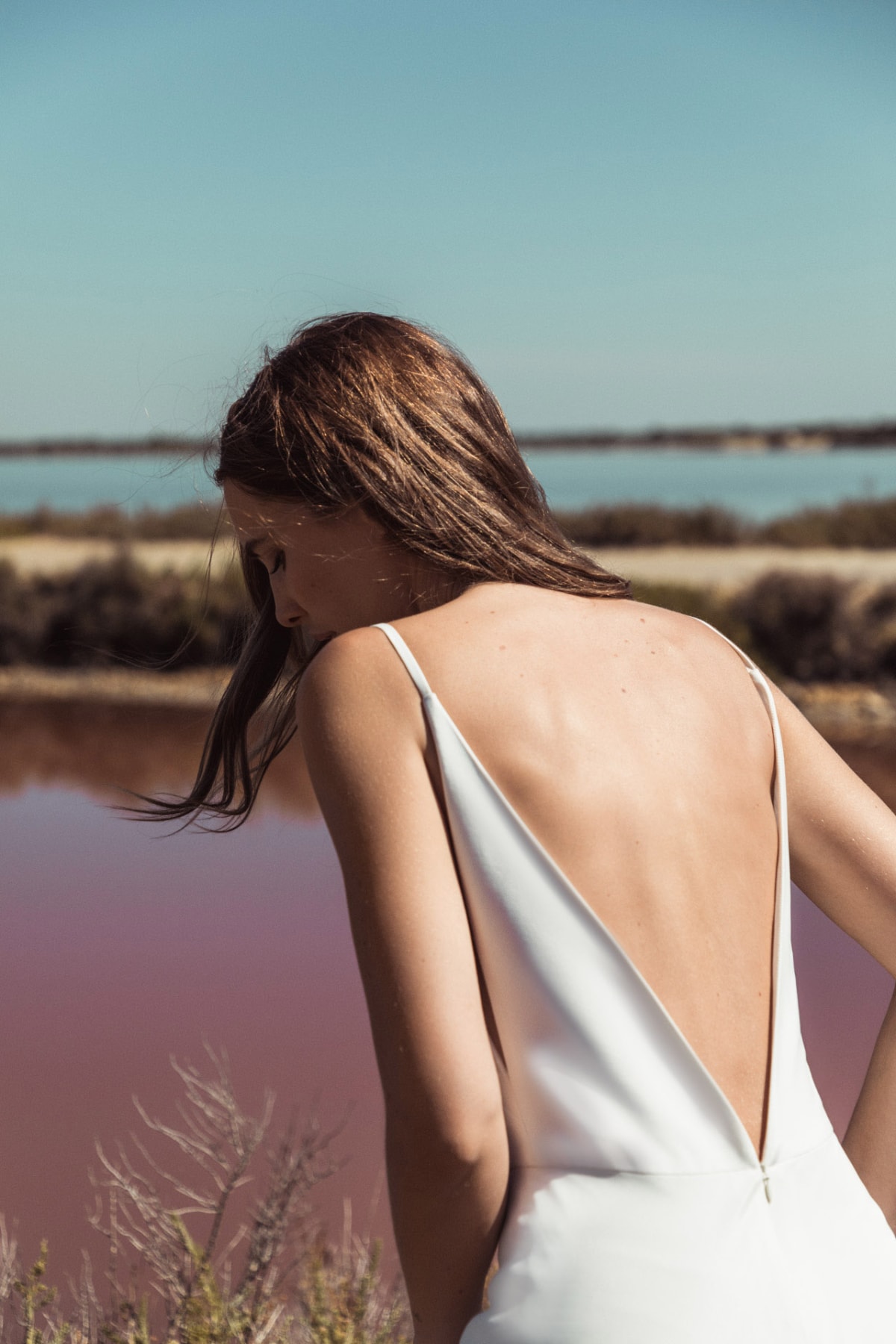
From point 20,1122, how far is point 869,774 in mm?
5355

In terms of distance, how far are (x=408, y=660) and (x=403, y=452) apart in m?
0.22

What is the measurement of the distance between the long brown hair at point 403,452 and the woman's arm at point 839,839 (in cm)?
21

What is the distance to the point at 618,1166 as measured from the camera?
2.56 ft

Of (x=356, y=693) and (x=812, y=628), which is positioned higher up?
(x=356, y=693)

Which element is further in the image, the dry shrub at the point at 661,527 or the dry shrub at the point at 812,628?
the dry shrub at the point at 661,527

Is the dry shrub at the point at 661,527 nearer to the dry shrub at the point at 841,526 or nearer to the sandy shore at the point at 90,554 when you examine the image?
the dry shrub at the point at 841,526

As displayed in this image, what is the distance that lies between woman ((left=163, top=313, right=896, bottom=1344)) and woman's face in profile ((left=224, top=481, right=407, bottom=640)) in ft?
0.12

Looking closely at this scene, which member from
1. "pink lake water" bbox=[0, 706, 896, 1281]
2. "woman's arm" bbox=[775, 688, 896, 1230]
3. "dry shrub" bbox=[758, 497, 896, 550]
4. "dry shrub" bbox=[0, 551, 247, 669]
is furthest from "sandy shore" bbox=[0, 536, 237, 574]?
"woman's arm" bbox=[775, 688, 896, 1230]

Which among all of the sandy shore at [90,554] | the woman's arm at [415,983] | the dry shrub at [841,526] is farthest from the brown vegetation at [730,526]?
the woman's arm at [415,983]

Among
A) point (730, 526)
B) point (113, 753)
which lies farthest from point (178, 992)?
point (730, 526)

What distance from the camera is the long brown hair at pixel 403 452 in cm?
98

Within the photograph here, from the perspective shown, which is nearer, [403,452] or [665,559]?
[403,452]

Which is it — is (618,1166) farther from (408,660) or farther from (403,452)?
(403,452)

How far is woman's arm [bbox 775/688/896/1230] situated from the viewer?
1.04 meters
